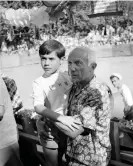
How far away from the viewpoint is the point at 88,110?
47.0 inches

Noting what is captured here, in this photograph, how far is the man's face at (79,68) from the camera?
124cm

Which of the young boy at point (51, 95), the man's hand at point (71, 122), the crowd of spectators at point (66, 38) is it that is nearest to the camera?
the man's hand at point (71, 122)

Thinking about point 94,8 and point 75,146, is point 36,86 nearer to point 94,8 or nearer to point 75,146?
point 75,146

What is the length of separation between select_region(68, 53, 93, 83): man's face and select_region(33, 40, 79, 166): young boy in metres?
0.30

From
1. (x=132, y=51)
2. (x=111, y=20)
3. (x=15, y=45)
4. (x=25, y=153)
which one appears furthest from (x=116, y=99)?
(x=111, y=20)

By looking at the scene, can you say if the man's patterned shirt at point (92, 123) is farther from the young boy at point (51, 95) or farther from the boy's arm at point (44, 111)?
the young boy at point (51, 95)

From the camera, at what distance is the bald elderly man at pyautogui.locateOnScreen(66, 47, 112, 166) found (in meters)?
1.21

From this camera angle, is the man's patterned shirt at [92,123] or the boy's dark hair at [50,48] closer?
the man's patterned shirt at [92,123]

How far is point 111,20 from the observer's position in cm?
1994

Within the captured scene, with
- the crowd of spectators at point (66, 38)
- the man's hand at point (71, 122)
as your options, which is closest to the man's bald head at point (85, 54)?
the man's hand at point (71, 122)

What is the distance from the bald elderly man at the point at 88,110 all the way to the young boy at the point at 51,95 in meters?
0.24

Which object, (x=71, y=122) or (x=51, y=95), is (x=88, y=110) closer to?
(x=71, y=122)

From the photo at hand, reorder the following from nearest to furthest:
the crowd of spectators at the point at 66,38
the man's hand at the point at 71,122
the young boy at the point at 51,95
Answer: the man's hand at the point at 71,122 < the young boy at the point at 51,95 < the crowd of spectators at the point at 66,38

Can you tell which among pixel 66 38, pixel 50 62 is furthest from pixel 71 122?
pixel 66 38
